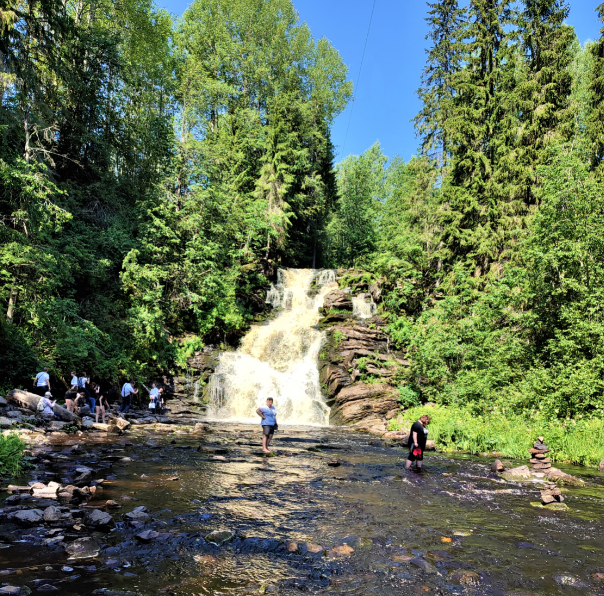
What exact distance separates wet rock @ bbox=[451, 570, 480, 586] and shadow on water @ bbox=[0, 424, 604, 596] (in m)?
0.02

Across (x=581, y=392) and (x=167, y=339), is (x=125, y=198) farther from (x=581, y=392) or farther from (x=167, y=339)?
(x=581, y=392)

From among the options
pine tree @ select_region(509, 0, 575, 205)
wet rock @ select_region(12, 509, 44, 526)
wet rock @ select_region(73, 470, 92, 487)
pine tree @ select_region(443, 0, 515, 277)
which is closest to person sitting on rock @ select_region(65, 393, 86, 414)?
wet rock @ select_region(73, 470, 92, 487)

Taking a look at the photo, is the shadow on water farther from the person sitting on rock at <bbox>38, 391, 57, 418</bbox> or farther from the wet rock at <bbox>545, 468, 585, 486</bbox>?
the person sitting on rock at <bbox>38, 391, 57, 418</bbox>

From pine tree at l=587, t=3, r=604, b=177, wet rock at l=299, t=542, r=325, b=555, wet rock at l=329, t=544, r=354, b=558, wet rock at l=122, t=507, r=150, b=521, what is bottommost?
wet rock at l=122, t=507, r=150, b=521

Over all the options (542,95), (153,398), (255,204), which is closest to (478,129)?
(542,95)

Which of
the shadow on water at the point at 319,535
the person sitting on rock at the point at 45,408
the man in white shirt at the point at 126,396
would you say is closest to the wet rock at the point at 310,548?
the shadow on water at the point at 319,535

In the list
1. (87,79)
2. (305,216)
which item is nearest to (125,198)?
(87,79)

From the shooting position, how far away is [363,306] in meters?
31.5

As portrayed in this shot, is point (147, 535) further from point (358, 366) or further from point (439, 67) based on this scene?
point (439, 67)

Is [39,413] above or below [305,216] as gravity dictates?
below

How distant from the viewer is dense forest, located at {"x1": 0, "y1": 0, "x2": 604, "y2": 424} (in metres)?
15.7

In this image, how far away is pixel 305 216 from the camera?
44094 mm

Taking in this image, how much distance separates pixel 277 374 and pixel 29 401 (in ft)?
44.5

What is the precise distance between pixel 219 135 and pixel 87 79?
723 inches
